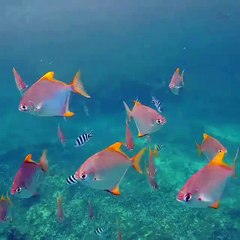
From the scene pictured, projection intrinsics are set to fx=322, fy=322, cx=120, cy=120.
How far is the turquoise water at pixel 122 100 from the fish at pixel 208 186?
0.56 m

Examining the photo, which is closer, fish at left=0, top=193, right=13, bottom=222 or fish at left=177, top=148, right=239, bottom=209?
fish at left=177, top=148, right=239, bottom=209

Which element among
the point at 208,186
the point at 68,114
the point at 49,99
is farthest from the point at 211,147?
the point at 49,99

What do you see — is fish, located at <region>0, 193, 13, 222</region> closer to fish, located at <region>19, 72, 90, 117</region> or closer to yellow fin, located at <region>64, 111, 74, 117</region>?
fish, located at <region>19, 72, 90, 117</region>

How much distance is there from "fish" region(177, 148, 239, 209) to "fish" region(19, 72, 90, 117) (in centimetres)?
169

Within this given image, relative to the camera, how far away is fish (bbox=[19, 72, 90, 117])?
409 centimetres

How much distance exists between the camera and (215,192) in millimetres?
3475

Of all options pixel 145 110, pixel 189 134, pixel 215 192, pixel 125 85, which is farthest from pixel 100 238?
pixel 125 85

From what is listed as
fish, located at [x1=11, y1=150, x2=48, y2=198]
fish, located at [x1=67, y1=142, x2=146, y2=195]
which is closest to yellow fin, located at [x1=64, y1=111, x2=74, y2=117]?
fish, located at [x1=67, y1=142, x2=146, y2=195]

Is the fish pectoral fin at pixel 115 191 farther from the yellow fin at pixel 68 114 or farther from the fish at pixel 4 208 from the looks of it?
the fish at pixel 4 208

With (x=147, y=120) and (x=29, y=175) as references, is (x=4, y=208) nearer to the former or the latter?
(x=29, y=175)

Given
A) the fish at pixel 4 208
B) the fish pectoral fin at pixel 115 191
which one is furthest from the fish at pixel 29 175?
the fish at pixel 4 208

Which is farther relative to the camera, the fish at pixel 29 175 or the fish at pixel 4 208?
the fish at pixel 4 208

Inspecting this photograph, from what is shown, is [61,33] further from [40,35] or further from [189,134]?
[189,134]

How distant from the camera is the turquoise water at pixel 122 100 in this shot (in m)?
10.1
